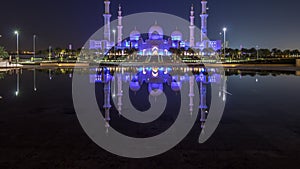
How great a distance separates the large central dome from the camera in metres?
92.3

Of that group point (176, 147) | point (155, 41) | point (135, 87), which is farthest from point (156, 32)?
point (176, 147)

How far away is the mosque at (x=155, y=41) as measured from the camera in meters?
78.2

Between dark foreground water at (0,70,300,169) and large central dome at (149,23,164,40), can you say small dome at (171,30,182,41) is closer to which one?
large central dome at (149,23,164,40)

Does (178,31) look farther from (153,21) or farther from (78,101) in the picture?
(78,101)

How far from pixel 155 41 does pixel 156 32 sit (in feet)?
12.4

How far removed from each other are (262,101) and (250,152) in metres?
5.72

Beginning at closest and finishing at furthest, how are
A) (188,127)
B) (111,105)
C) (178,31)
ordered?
(188,127) < (111,105) < (178,31)

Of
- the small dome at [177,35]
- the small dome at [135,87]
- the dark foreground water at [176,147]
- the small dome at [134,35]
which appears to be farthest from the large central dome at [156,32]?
the dark foreground water at [176,147]

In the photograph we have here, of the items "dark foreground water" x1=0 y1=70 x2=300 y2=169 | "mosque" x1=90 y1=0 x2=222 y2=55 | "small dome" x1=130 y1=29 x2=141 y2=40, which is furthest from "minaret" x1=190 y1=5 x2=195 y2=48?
"dark foreground water" x1=0 y1=70 x2=300 y2=169

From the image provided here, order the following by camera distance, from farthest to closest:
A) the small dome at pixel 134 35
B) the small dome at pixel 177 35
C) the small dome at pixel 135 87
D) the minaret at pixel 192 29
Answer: the small dome at pixel 134 35
the small dome at pixel 177 35
the minaret at pixel 192 29
the small dome at pixel 135 87

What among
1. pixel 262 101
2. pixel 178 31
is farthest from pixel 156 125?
pixel 178 31

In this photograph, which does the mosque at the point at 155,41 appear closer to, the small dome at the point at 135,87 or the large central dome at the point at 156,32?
the large central dome at the point at 156,32

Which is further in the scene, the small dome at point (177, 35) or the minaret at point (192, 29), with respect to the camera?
the small dome at point (177, 35)

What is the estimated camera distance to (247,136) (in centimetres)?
572
